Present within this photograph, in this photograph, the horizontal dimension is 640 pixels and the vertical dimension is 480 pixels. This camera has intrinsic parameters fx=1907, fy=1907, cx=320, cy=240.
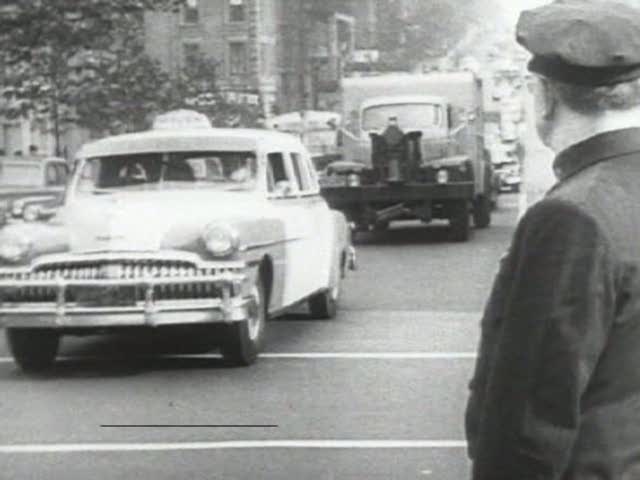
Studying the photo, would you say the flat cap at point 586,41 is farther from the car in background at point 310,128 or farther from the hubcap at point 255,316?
the car in background at point 310,128

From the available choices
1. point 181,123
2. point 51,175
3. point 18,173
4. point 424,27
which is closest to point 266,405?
point 51,175

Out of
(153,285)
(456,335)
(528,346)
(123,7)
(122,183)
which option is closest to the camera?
(528,346)

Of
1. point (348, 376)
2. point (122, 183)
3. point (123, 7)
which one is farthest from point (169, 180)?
point (123, 7)

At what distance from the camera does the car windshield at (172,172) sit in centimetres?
1380

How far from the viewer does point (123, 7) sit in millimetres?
32062

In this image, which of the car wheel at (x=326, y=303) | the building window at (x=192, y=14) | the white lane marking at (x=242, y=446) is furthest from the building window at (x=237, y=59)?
the white lane marking at (x=242, y=446)

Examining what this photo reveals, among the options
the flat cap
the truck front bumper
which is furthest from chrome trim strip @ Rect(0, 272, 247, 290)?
the truck front bumper

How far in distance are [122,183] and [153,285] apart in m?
2.00

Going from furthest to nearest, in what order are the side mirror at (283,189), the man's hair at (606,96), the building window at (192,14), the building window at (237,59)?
the building window at (237,59)
the building window at (192,14)
the side mirror at (283,189)
the man's hair at (606,96)

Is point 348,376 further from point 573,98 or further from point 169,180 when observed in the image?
point 573,98

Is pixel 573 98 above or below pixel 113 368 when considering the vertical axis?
above

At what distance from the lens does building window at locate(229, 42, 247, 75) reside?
1850 inches

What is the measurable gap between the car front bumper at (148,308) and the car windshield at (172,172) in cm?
163

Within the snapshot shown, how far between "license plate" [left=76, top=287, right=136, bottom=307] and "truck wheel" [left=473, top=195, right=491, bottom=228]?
21.4m
